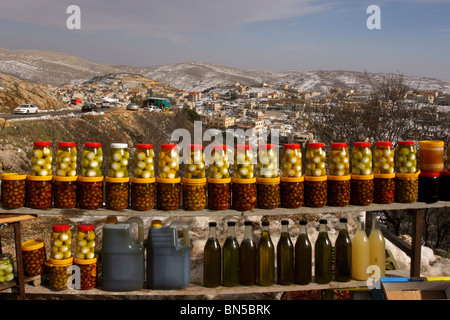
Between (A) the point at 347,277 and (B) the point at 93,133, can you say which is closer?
(A) the point at 347,277

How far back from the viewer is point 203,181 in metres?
3.95

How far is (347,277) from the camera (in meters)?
4.19

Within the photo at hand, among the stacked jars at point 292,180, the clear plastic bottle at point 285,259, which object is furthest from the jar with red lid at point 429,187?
the clear plastic bottle at point 285,259

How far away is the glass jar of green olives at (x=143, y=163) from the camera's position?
390cm

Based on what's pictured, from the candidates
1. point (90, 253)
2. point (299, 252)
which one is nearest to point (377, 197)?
point (299, 252)

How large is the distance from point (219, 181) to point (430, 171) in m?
2.02

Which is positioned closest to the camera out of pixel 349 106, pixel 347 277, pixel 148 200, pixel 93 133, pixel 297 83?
pixel 148 200

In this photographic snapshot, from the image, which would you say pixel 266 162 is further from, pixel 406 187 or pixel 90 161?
pixel 90 161

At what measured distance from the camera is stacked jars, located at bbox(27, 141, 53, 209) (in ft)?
12.7

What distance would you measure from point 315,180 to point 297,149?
0.32 meters

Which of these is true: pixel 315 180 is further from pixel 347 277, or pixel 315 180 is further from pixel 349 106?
pixel 349 106

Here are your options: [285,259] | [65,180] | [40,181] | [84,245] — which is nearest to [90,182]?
[65,180]

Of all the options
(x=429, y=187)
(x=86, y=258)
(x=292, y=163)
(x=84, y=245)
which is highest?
(x=292, y=163)

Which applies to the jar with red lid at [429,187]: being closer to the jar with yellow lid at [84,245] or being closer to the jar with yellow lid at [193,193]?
the jar with yellow lid at [193,193]
